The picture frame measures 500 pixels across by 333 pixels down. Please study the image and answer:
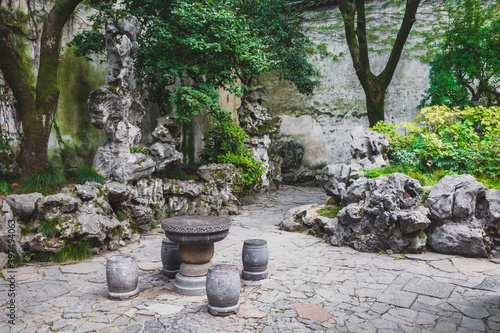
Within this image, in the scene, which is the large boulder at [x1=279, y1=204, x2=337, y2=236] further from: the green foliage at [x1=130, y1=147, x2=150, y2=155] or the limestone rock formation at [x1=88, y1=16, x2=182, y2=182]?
the green foliage at [x1=130, y1=147, x2=150, y2=155]

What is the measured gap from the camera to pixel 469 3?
10.8 m

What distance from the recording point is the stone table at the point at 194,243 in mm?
4652

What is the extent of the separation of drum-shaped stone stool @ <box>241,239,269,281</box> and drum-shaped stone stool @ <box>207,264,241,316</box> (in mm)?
966

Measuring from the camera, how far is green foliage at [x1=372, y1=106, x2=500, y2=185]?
7.55 metres

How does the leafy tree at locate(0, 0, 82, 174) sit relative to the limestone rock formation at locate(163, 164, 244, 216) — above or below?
above

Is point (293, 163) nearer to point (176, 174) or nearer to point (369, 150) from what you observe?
point (369, 150)

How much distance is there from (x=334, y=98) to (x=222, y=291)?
12.0 meters

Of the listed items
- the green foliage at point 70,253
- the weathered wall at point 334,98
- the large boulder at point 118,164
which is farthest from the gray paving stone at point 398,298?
the weathered wall at point 334,98

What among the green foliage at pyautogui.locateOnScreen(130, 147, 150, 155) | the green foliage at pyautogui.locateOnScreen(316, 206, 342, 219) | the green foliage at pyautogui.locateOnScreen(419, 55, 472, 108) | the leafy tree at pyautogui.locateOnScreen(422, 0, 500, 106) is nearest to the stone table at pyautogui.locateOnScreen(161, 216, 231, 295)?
the green foliage at pyautogui.locateOnScreen(316, 206, 342, 219)

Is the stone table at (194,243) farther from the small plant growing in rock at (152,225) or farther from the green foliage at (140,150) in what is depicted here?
the green foliage at (140,150)

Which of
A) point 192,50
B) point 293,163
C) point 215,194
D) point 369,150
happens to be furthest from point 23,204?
point 293,163

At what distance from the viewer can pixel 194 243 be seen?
4.74m

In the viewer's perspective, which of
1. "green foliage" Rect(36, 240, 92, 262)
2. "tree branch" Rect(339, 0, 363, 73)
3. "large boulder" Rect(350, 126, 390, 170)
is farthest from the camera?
"tree branch" Rect(339, 0, 363, 73)

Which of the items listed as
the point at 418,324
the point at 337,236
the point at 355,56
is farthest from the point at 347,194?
the point at 355,56
